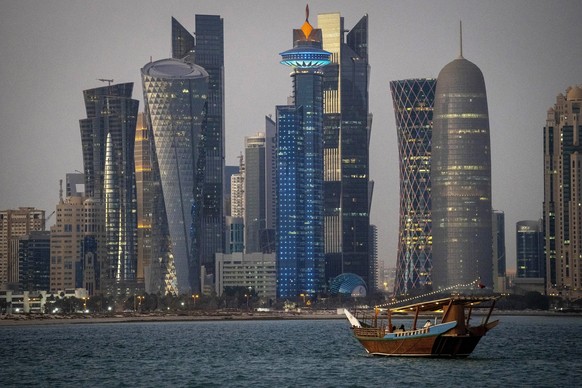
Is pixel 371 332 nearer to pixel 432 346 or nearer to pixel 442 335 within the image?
pixel 432 346

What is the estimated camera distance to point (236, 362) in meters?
194

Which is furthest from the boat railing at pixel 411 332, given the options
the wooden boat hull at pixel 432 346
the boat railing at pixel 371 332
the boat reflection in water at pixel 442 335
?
the boat railing at pixel 371 332

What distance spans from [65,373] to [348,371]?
Answer: 3662cm

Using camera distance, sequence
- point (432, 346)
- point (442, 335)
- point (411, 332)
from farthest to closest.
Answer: point (411, 332)
point (432, 346)
point (442, 335)

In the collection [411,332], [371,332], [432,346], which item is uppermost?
[411,332]

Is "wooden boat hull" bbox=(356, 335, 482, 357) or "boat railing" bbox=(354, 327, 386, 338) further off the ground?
"boat railing" bbox=(354, 327, 386, 338)

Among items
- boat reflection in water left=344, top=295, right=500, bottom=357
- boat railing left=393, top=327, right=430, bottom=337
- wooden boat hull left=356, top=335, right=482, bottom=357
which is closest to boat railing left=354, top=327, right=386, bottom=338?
boat reflection in water left=344, top=295, right=500, bottom=357

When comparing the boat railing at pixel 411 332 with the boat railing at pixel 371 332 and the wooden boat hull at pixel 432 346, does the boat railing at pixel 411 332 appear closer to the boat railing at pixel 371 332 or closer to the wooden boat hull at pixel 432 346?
the wooden boat hull at pixel 432 346

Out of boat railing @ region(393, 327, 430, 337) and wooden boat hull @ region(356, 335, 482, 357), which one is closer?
boat railing @ region(393, 327, 430, 337)

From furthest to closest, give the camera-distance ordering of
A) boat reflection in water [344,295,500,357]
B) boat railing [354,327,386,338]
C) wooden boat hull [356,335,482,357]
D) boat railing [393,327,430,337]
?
boat railing [354,327,386,338] < wooden boat hull [356,335,482,357] < boat railing [393,327,430,337] < boat reflection in water [344,295,500,357]

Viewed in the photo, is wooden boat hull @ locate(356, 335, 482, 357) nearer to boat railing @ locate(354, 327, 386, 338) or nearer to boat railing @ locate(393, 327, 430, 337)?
boat railing @ locate(393, 327, 430, 337)

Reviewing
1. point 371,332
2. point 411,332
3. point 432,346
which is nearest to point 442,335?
point 432,346

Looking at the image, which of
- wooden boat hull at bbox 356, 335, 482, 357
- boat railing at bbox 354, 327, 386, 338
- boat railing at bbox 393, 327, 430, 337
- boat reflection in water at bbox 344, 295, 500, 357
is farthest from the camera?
boat railing at bbox 354, 327, 386, 338

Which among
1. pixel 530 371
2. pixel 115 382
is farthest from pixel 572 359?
pixel 115 382
